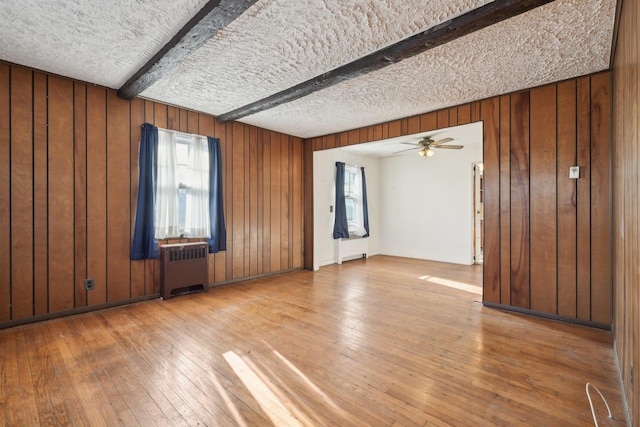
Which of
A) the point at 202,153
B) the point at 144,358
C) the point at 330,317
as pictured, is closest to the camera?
the point at 144,358

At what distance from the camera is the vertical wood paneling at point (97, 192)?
3316mm

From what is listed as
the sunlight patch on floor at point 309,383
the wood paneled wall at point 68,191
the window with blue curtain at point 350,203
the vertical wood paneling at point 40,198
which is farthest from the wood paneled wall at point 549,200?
the vertical wood paneling at point 40,198

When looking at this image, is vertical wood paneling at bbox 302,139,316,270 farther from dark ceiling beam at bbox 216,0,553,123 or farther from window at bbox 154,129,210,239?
dark ceiling beam at bbox 216,0,553,123

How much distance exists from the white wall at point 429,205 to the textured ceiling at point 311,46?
3129 millimetres

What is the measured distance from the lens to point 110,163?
3467 millimetres

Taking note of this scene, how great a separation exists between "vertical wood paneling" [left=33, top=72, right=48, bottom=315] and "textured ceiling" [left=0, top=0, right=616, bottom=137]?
1.08 ft

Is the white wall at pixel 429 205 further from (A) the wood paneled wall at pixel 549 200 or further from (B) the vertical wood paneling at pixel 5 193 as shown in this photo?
(B) the vertical wood paneling at pixel 5 193

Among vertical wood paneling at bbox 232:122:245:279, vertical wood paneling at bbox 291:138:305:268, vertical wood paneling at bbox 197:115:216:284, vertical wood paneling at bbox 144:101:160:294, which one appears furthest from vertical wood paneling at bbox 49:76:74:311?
vertical wood paneling at bbox 291:138:305:268

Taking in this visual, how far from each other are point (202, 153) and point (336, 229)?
10.1 ft

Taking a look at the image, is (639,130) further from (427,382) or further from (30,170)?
(30,170)

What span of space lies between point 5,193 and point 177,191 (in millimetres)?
1603

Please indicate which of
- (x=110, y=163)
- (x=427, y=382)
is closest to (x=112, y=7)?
(x=110, y=163)

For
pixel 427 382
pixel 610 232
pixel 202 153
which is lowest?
pixel 427 382

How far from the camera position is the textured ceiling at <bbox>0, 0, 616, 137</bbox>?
79.4 inches
